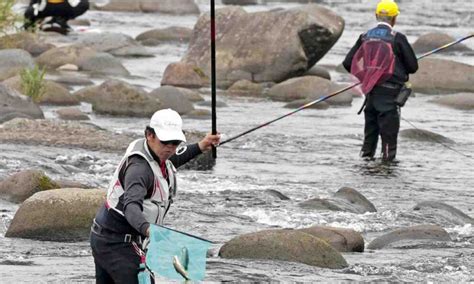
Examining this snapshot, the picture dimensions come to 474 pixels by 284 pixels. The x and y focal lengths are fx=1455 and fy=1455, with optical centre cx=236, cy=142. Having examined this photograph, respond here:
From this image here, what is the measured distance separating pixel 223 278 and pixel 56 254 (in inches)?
60.8

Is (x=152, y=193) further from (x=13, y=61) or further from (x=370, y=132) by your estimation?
(x=13, y=61)

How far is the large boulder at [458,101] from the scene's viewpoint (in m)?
22.7

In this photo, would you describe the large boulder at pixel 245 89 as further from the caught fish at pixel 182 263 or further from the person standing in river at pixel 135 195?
the caught fish at pixel 182 263

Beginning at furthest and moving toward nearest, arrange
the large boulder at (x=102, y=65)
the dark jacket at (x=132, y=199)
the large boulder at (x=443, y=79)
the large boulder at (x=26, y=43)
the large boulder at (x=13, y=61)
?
the large boulder at (x=26, y=43), the large boulder at (x=102, y=65), the large boulder at (x=443, y=79), the large boulder at (x=13, y=61), the dark jacket at (x=132, y=199)

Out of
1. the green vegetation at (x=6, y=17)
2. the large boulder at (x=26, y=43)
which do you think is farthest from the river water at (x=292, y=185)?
the large boulder at (x=26, y=43)

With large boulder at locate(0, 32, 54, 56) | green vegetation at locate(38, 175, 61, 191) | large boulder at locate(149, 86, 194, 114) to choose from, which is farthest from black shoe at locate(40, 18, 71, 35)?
green vegetation at locate(38, 175, 61, 191)

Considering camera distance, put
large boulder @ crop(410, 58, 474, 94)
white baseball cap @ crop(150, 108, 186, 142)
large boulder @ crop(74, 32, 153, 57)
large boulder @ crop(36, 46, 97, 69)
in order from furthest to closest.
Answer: large boulder @ crop(74, 32, 153, 57)
large boulder @ crop(36, 46, 97, 69)
large boulder @ crop(410, 58, 474, 94)
white baseball cap @ crop(150, 108, 186, 142)

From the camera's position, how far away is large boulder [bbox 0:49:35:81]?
2379cm

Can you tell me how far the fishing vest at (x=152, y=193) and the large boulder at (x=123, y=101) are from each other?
1280 cm

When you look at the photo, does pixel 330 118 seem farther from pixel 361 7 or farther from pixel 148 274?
pixel 361 7

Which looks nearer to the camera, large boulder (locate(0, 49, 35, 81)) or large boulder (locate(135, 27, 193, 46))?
large boulder (locate(0, 49, 35, 81))

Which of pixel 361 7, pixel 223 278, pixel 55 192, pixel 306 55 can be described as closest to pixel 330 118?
pixel 306 55

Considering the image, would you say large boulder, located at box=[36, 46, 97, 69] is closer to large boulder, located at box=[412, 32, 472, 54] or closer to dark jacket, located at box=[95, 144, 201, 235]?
large boulder, located at box=[412, 32, 472, 54]

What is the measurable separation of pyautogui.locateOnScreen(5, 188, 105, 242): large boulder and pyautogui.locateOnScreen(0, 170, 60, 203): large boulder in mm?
1403
